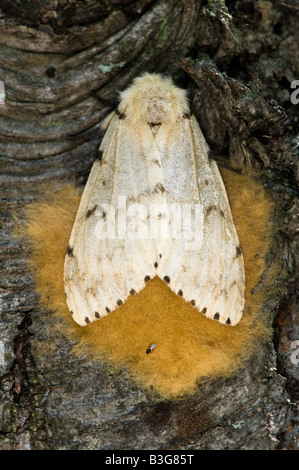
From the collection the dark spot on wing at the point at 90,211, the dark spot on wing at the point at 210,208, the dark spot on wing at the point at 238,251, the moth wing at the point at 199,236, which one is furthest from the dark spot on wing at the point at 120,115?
the dark spot on wing at the point at 238,251

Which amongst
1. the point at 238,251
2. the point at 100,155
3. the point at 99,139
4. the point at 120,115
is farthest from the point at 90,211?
the point at 238,251

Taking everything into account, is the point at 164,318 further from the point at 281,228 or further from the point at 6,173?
the point at 6,173

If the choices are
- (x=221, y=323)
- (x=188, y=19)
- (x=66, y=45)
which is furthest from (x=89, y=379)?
(x=188, y=19)

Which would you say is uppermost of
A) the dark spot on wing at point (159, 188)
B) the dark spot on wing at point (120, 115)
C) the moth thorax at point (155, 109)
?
the moth thorax at point (155, 109)

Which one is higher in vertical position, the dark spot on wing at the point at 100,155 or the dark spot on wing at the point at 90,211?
the dark spot on wing at the point at 100,155

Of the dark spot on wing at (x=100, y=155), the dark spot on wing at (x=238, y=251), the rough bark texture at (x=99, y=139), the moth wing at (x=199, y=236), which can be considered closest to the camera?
the rough bark texture at (x=99, y=139)

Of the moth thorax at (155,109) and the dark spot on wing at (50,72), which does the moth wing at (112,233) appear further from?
the dark spot on wing at (50,72)

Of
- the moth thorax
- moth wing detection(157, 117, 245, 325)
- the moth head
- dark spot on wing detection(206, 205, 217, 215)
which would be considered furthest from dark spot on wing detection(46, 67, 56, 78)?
dark spot on wing detection(206, 205, 217, 215)
